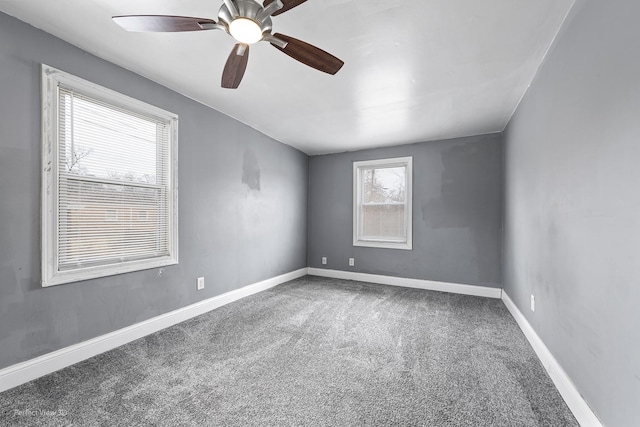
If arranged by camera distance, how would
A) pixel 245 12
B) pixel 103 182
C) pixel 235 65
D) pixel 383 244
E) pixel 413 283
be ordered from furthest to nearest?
pixel 383 244
pixel 413 283
pixel 103 182
pixel 235 65
pixel 245 12

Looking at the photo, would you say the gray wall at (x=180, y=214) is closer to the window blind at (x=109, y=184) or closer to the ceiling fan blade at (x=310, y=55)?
the window blind at (x=109, y=184)

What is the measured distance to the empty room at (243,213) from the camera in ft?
4.64

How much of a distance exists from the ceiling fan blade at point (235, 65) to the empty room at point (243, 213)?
0.05ft

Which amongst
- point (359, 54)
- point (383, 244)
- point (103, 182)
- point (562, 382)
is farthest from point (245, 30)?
point (383, 244)

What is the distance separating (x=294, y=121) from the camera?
355 cm

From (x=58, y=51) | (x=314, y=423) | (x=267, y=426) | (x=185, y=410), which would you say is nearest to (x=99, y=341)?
(x=185, y=410)

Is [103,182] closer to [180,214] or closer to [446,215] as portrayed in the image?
[180,214]

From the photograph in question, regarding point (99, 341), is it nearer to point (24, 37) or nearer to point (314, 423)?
point (314, 423)

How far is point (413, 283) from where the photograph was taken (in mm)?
4312

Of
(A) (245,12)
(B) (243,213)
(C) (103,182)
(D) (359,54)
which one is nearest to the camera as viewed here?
(A) (245,12)

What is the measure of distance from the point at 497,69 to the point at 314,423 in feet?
9.36

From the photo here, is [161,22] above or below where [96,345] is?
above

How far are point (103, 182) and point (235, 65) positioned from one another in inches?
58.5

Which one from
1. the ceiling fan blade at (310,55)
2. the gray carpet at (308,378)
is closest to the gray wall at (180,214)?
the gray carpet at (308,378)
